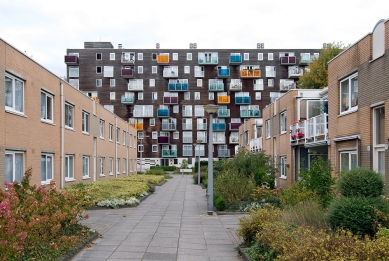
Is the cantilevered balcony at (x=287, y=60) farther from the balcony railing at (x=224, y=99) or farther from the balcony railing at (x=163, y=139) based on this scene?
the balcony railing at (x=163, y=139)

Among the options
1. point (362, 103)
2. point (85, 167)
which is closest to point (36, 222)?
point (362, 103)

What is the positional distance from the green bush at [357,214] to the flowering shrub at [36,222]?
16.6 ft

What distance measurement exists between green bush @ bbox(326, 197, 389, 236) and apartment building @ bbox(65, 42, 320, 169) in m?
56.6

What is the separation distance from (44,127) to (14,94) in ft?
10.3

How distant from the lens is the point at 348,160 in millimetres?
16094

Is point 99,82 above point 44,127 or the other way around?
above

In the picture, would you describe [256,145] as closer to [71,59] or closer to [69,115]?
[69,115]

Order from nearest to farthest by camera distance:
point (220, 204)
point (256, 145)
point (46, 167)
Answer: point (220, 204)
point (46, 167)
point (256, 145)

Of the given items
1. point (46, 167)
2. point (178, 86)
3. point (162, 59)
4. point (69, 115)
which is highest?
point (162, 59)

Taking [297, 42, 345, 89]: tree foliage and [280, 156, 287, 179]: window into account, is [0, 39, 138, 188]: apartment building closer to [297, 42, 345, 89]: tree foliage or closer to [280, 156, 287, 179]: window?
[280, 156, 287, 179]: window

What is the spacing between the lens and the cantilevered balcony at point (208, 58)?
64750mm

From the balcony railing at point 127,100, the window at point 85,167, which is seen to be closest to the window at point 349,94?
the window at point 85,167

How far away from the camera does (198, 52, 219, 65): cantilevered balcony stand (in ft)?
212

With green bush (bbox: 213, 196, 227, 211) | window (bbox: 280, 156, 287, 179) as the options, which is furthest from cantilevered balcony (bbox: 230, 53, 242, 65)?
green bush (bbox: 213, 196, 227, 211)
